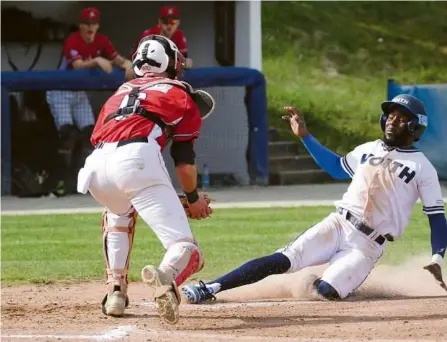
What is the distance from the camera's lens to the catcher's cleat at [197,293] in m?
7.91

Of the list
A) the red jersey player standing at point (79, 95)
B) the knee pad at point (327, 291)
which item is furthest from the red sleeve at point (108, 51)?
the knee pad at point (327, 291)

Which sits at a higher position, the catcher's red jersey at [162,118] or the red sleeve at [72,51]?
the catcher's red jersey at [162,118]

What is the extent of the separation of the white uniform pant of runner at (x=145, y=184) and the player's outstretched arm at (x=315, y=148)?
5.21ft

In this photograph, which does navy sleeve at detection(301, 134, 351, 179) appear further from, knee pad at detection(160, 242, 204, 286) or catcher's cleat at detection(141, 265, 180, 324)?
catcher's cleat at detection(141, 265, 180, 324)

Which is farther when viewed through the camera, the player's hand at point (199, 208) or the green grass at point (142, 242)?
the green grass at point (142, 242)

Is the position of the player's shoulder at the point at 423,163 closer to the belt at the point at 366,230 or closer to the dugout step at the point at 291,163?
the belt at the point at 366,230

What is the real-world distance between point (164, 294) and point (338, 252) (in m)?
2.04

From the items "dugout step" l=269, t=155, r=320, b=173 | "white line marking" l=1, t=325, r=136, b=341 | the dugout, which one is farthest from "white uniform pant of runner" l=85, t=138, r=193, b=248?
"dugout step" l=269, t=155, r=320, b=173

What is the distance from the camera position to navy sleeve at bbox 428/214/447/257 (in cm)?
778

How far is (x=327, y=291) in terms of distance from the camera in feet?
26.4

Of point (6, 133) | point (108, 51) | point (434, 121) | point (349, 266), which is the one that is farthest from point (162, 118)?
point (434, 121)

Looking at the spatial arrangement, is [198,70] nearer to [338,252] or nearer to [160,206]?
[338,252]

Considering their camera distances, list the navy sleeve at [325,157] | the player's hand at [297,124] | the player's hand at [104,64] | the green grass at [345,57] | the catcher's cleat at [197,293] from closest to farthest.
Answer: the catcher's cleat at [197,293] → the player's hand at [297,124] → the navy sleeve at [325,157] → the player's hand at [104,64] → the green grass at [345,57]

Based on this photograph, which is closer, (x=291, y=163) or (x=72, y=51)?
(x=72, y=51)
